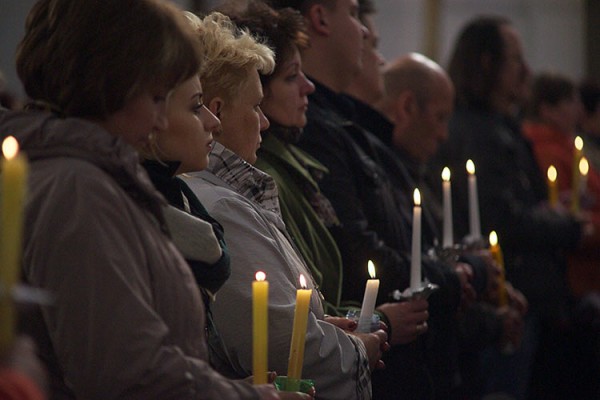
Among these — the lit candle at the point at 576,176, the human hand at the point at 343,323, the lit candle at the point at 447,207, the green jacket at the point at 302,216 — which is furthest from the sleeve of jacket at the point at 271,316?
the lit candle at the point at 576,176

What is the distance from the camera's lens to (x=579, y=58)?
11.8m

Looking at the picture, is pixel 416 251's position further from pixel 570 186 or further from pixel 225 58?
pixel 570 186

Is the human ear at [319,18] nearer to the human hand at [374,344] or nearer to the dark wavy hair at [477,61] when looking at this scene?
the human hand at [374,344]

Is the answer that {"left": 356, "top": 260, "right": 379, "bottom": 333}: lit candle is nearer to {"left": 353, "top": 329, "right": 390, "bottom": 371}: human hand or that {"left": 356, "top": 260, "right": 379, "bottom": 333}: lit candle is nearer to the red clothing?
{"left": 353, "top": 329, "right": 390, "bottom": 371}: human hand

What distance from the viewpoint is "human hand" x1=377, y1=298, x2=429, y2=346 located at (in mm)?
3307

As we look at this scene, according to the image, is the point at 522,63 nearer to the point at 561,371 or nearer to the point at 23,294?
the point at 561,371

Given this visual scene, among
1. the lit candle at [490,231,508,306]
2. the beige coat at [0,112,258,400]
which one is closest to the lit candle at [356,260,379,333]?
the beige coat at [0,112,258,400]

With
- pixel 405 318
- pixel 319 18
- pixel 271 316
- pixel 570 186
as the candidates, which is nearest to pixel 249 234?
pixel 271 316

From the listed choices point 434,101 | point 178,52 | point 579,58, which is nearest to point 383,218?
point 434,101

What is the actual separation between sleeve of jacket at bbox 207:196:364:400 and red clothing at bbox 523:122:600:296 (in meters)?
3.81

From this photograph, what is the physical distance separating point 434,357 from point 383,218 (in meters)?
0.51

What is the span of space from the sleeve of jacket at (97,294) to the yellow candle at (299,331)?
0.34 meters

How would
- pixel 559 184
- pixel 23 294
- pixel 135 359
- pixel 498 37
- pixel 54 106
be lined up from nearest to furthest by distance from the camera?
pixel 23 294 → pixel 135 359 → pixel 54 106 → pixel 498 37 → pixel 559 184

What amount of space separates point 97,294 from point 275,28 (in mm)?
1575
